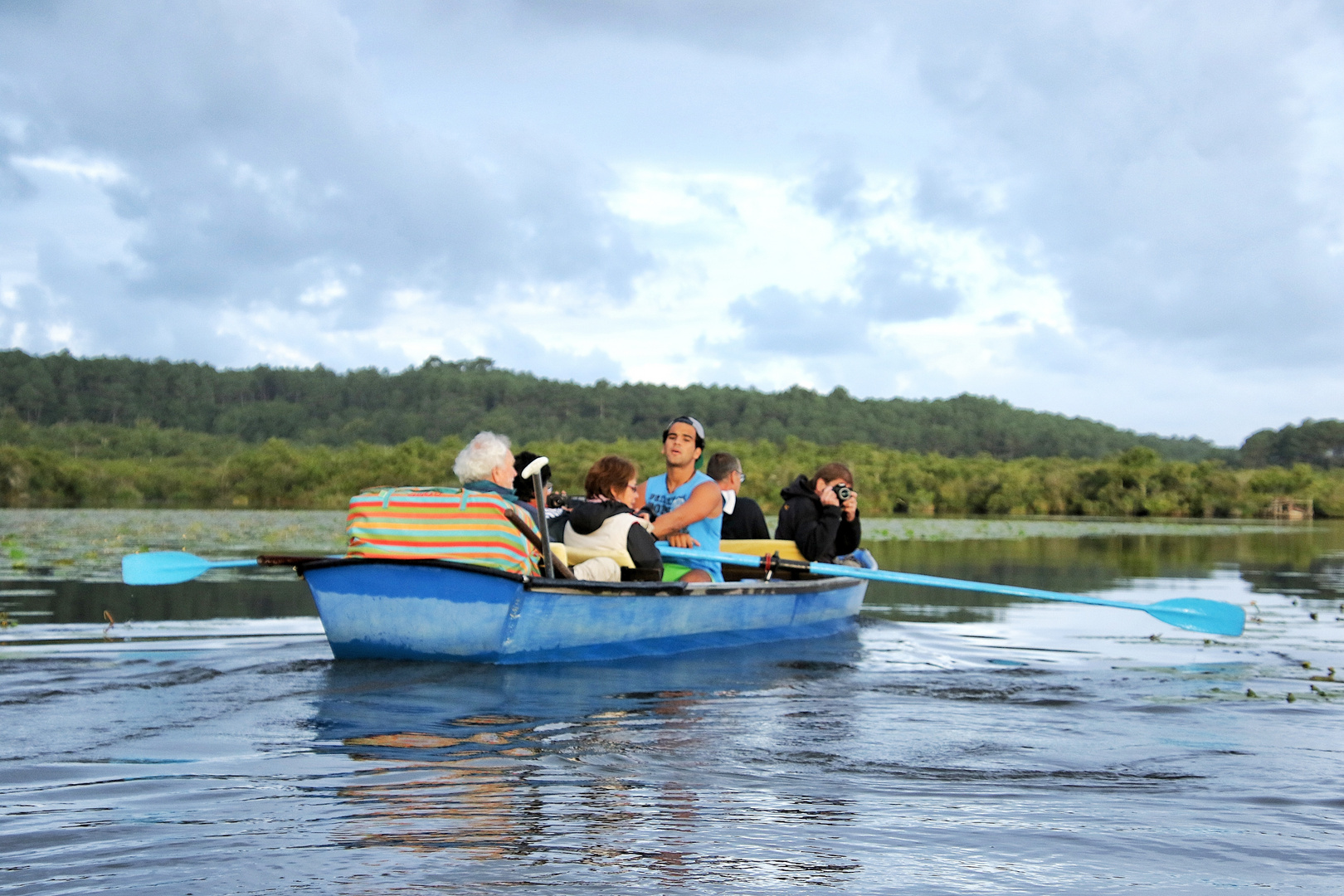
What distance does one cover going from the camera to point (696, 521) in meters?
7.96

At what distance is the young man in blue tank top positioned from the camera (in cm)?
791

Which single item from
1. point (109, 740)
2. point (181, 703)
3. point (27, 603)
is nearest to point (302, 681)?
point (181, 703)

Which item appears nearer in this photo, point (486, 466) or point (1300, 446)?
point (486, 466)

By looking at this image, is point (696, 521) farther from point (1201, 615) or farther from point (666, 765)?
point (666, 765)

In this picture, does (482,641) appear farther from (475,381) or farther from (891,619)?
(475,381)

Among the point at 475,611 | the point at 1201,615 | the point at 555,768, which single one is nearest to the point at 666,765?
the point at 555,768

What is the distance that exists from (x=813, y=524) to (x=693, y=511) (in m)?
1.52

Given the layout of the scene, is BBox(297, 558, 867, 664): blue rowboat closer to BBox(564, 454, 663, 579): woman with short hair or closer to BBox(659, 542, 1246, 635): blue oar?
BBox(564, 454, 663, 579): woman with short hair

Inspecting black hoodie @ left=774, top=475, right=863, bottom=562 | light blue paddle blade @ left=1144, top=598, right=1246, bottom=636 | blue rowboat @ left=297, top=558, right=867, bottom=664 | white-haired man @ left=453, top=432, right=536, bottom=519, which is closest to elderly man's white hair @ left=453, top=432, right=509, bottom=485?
white-haired man @ left=453, top=432, right=536, bottom=519

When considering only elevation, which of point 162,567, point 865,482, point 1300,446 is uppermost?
point 1300,446

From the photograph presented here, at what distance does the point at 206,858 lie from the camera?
297 centimetres

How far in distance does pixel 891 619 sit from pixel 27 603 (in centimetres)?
680

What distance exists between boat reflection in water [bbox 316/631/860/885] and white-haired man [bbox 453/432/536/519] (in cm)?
Answer: 95

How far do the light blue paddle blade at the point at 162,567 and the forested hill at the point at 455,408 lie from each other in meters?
61.0
